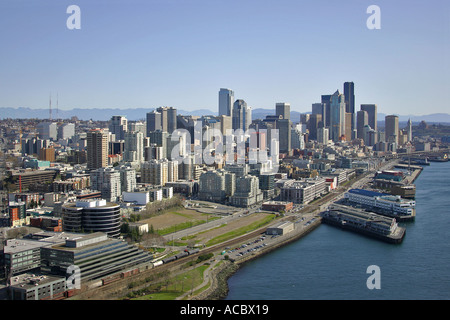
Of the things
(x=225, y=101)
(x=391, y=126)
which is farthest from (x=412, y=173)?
(x=225, y=101)

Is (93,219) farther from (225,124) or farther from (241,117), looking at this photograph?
(241,117)

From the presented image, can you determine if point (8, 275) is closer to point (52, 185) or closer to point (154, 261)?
point (154, 261)

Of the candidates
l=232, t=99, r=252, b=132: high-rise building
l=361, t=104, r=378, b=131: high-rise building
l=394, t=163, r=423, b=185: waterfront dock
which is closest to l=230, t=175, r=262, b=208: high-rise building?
l=394, t=163, r=423, b=185: waterfront dock

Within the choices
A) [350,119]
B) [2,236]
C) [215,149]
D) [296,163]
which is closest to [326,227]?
[2,236]

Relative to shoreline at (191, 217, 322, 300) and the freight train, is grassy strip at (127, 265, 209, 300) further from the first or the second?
the freight train

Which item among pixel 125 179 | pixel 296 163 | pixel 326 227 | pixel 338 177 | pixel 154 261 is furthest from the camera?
pixel 296 163

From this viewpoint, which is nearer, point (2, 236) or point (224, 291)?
point (224, 291)
